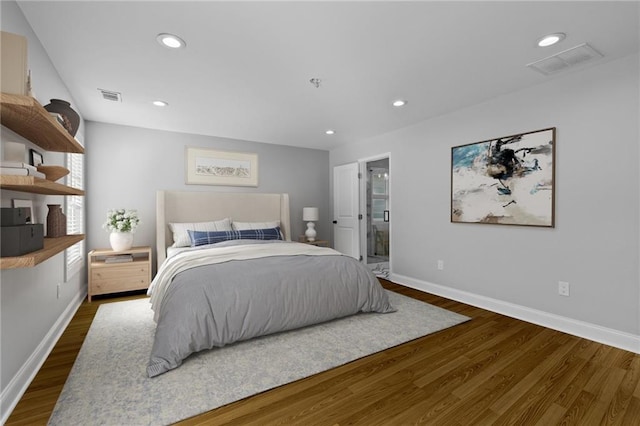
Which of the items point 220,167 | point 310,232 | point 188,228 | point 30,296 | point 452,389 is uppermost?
point 220,167

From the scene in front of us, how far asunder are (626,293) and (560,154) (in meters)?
1.29

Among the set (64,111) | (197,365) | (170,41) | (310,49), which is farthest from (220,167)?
(197,365)

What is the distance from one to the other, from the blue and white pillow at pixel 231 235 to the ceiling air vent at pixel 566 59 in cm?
363

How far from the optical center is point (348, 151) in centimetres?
564

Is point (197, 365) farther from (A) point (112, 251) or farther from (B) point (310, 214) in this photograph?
(B) point (310, 214)

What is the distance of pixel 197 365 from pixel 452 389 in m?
1.75

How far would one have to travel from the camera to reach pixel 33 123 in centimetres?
168

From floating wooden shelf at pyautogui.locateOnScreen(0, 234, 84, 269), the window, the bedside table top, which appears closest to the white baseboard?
the window

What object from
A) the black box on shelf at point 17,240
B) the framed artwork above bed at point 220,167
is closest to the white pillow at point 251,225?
the framed artwork above bed at point 220,167

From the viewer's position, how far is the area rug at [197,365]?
1.73m

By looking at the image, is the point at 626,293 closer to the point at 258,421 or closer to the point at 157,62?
the point at 258,421

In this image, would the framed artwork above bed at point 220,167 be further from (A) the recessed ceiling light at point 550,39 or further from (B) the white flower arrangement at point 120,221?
(A) the recessed ceiling light at point 550,39

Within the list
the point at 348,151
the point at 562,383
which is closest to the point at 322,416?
the point at 562,383

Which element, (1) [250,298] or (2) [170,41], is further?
(1) [250,298]
